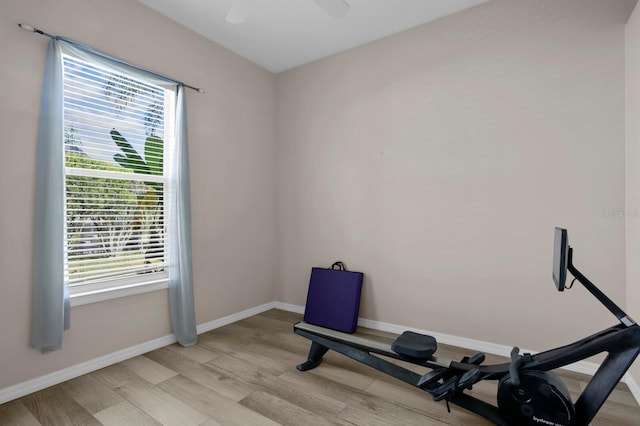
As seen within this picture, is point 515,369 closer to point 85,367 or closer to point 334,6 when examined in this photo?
point 334,6

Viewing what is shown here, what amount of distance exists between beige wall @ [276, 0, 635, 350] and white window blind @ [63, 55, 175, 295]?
159 centimetres

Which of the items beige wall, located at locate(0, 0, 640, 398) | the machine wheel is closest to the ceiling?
beige wall, located at locate(0, 0, 640, 398)

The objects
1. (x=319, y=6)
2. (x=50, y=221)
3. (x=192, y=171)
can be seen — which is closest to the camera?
(x=319, y=6)

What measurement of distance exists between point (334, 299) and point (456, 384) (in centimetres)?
174

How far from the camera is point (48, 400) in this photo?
2.10m

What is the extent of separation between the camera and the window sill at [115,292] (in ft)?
7.93

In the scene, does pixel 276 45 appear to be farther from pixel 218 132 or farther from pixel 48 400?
pixel 48 400

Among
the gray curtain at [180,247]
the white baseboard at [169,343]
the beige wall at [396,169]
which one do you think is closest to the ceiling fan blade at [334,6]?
the beige wall at [396,169]

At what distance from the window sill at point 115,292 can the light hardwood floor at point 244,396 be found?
0.52 m

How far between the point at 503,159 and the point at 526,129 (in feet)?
0.89

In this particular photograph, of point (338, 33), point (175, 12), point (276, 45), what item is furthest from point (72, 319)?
point (338, 33)

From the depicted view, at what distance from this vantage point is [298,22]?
3.04 meters

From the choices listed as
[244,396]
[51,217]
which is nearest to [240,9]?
[51,217]

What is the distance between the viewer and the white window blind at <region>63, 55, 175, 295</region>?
7.97 ft
